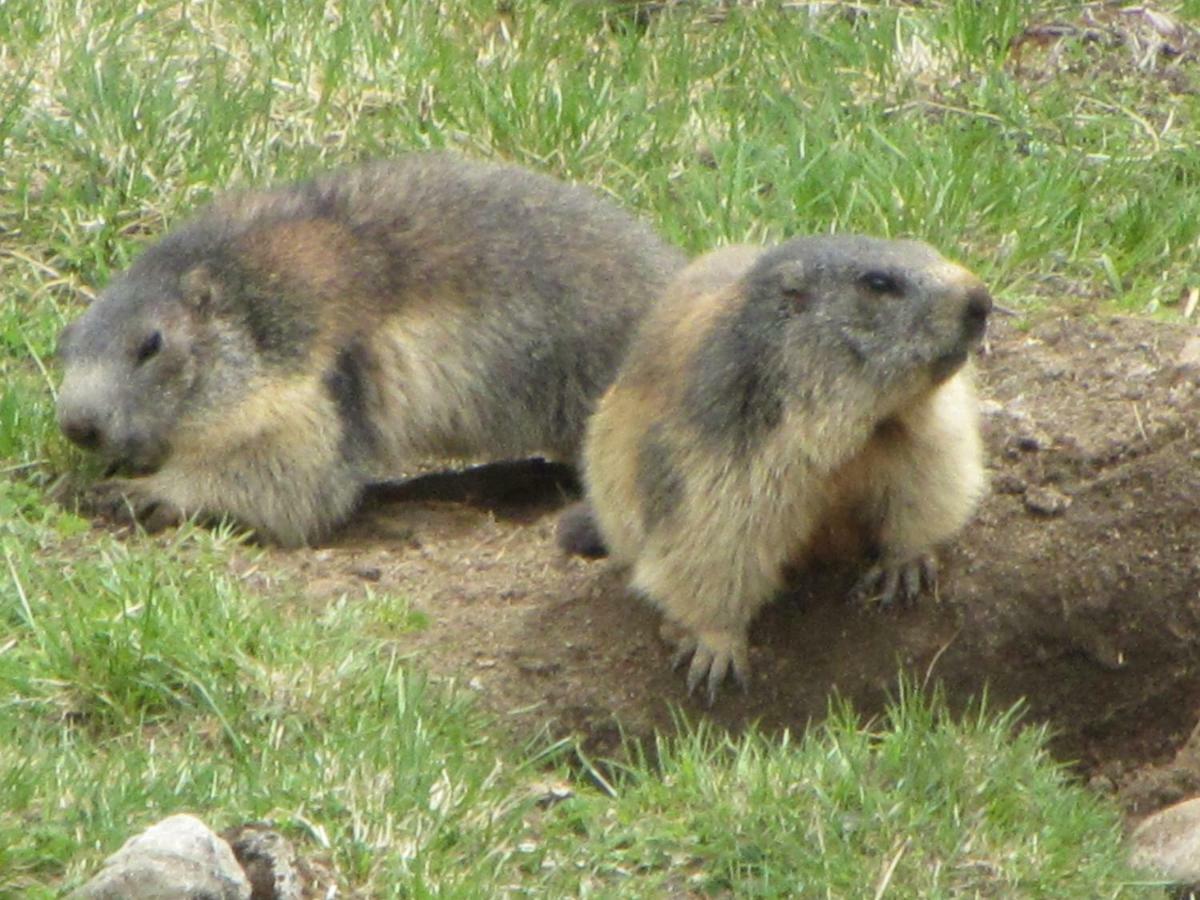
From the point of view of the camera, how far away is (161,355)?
6516mm

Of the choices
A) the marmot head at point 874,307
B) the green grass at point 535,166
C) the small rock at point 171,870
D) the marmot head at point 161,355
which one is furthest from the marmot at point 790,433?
the small rock at point 171,870

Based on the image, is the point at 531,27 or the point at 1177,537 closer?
the point at 1177,537

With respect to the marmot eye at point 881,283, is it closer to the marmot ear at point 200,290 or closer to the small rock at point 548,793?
the small rock at point 548,793

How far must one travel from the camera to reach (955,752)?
4715 millimetres

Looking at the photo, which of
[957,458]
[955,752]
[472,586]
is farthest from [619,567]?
[955,752]

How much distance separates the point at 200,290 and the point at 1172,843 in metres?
3.38

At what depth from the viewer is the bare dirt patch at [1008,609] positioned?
220 inches

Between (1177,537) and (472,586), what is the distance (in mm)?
1998

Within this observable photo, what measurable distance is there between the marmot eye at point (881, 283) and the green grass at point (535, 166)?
1064 millimetres

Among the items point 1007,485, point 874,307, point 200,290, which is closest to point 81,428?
point 200,290

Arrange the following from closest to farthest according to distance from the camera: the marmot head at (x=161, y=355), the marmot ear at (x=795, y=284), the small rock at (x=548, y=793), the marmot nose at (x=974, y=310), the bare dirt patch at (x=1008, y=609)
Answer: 1. the small rock at (x=548, y=793)
2. the marmot nose at (x=974, y=310)
3. the marmot ear at (x=795, y=284)
4. the bare dirt patch at (x=1008, y=609)
5. the marmot head at (x=161, y=355)

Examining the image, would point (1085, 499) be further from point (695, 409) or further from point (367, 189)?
point (367, 189)

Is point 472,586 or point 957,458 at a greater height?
point 957,458

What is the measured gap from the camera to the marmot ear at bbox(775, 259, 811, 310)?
520 cm
